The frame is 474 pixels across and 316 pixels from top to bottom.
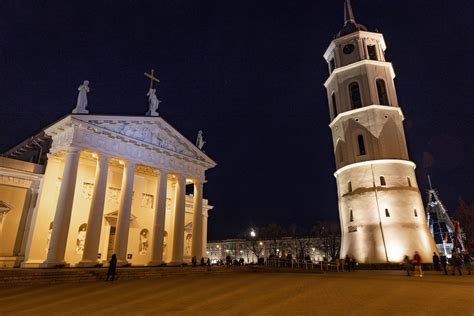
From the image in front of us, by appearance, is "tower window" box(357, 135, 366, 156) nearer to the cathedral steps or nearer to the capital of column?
the cathedral steps

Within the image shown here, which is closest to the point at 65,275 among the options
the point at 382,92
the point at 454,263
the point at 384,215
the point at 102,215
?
the point at 102,215

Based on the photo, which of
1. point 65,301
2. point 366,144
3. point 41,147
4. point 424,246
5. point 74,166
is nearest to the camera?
point 65,301

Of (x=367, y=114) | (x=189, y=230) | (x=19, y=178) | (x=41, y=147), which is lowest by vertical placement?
(x=189, y=230)

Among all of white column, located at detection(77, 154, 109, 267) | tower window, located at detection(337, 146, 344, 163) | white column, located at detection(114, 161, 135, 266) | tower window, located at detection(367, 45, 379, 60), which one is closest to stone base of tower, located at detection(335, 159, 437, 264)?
tower window, located at detection(337, 146, 344, 163)

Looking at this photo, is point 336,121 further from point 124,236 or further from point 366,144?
point 124,236

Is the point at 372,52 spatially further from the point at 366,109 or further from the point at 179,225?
the point at 179,225

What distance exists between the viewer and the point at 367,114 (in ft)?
106

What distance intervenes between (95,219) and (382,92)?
105ft

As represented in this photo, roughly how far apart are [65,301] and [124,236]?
11.7m

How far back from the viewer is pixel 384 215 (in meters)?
28.9

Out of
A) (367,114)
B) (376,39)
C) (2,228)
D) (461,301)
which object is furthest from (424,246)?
(2,228)

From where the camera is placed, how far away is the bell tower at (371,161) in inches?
1115

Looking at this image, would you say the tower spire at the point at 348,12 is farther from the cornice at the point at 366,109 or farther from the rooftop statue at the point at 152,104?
the rooftop statue at the point at 152,104

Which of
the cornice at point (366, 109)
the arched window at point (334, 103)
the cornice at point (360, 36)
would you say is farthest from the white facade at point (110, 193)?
the cornice at point (360, 36)
